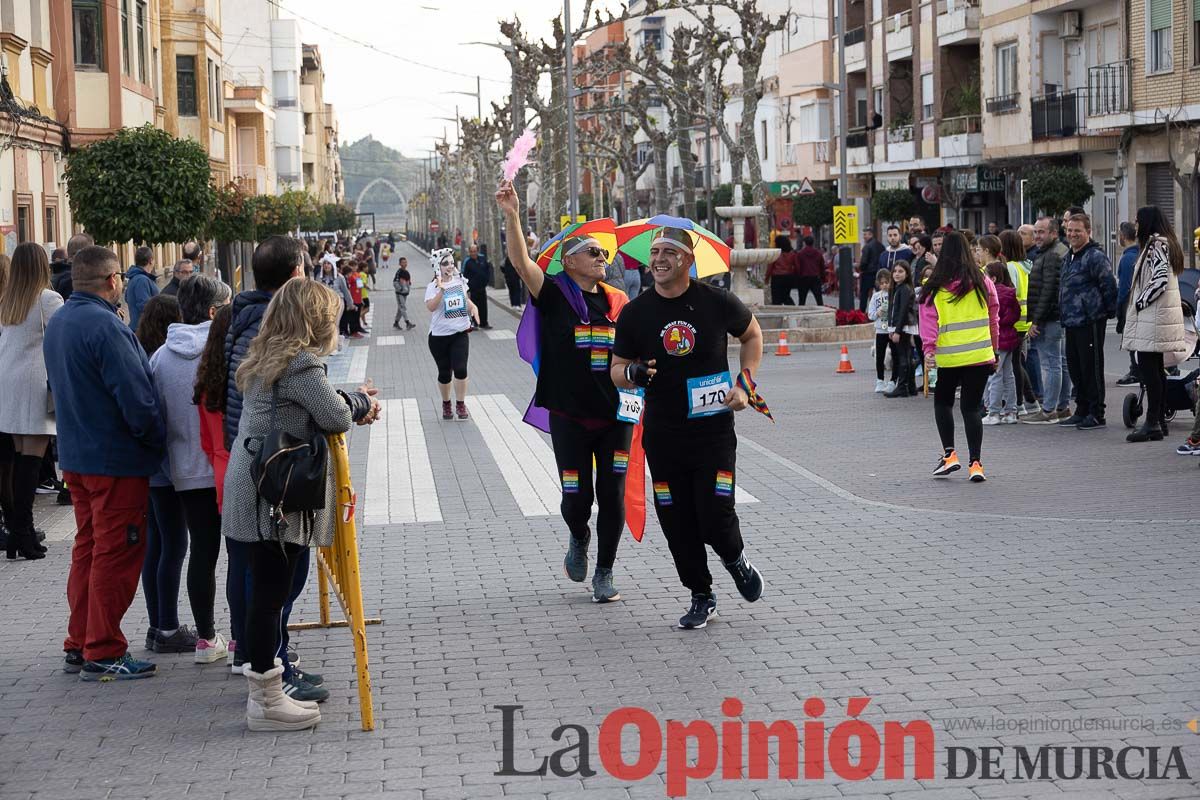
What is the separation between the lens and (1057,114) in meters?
39.9

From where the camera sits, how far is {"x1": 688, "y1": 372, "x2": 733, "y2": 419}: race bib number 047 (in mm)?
7504

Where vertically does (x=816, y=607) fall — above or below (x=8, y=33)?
below

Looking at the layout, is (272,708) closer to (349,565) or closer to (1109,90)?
(349,565)

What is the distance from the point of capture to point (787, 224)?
62.8 m

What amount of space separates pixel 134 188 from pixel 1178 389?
16275 millimetres

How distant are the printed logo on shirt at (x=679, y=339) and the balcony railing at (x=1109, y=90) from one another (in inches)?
1224

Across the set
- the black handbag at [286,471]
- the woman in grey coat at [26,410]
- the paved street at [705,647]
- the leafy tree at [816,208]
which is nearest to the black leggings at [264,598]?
the black handbag at [286,471]

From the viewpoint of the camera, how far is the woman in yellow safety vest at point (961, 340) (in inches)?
472

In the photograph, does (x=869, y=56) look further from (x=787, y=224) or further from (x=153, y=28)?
(x=153, y=28)

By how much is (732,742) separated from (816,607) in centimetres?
225

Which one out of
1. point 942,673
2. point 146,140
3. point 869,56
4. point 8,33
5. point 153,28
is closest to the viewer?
point 942,673

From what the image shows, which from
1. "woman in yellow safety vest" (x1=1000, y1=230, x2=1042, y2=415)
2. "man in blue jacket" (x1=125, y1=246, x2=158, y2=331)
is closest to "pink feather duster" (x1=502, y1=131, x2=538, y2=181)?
"man in blue jacket" (x1=125, y1=246, x2=158, y2=331)

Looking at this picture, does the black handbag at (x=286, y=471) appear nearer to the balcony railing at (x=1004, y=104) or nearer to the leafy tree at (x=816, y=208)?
the balcony railing at (x=1004, y=104)

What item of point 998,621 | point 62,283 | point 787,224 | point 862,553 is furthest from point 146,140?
point 787,224
